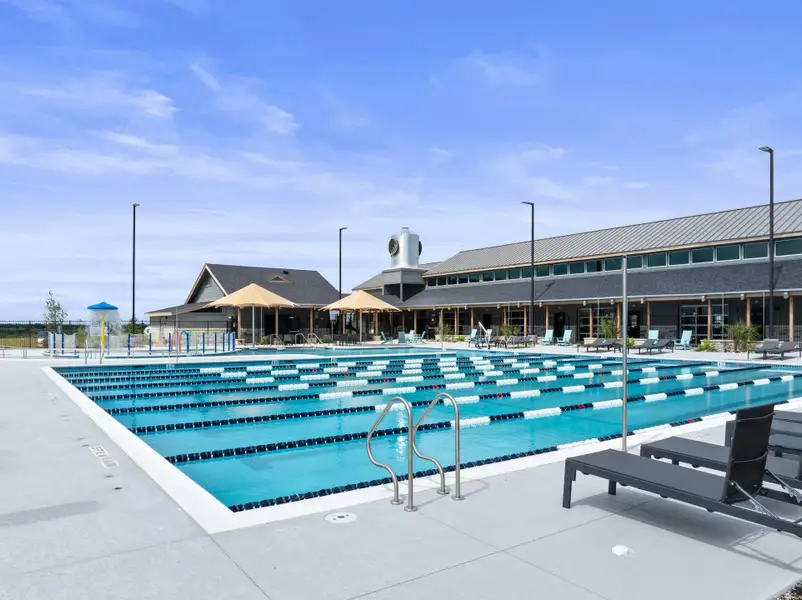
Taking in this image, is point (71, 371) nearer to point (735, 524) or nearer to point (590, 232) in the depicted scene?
point (735, 524)

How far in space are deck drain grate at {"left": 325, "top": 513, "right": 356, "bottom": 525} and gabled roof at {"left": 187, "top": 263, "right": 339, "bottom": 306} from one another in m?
32.5

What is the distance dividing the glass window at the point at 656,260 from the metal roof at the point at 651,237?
Answer: 1.64ft

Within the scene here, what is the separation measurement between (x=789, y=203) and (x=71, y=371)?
32248 millimetres

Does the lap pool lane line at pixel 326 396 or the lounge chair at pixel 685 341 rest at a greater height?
the lounge chair at pixel 685 341

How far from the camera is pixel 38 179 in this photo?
17.8m

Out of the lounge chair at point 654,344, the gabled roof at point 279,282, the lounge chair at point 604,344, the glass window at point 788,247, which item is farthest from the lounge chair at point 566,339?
the gabled roof at point 279,282

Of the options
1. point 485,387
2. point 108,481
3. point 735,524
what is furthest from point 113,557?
point 485,387

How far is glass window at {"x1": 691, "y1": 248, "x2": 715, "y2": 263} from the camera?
27.5 meters

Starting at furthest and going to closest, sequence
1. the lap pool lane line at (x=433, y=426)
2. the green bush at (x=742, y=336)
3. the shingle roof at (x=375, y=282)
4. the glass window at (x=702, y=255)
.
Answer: the shingle roof at (x=375, y=282) → the glass window at (x=702, y=255) → the green bush at (x=742, y=336) → the lap pool lane line at (x=433, y=426)

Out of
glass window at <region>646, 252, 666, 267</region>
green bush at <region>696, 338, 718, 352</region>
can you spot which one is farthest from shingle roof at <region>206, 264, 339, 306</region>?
green bush at <region>696, 338, 718, 352</region>

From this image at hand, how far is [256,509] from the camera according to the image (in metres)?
4.17

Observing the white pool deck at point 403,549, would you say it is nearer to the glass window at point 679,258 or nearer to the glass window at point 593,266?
the glass window at point 679,258

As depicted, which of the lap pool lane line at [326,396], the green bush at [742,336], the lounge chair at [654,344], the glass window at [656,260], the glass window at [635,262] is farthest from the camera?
the glass window at [635,262]

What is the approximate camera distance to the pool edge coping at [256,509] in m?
3.93
